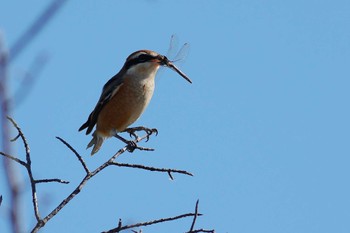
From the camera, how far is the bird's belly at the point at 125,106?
21.4ft

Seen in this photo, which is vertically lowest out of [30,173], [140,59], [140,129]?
[30,173]

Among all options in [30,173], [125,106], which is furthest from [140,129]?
[30,173]

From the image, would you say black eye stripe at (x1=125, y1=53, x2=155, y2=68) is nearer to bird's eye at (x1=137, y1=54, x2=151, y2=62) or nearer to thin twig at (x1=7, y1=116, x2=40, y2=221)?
bird's eye at (x1=137, y1=54, x2=151, y2=62)

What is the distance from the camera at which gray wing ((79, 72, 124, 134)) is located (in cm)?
676

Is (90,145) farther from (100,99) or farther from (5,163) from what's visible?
(5,163)

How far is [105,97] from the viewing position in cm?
682

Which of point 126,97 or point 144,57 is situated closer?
point 126,97

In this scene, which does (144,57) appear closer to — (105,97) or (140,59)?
(140,59)

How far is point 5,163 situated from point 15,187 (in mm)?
92

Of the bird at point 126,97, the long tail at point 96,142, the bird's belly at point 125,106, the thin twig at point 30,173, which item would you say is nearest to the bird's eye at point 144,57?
the bird at point 126,97

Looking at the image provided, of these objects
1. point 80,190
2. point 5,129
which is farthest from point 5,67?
point 80,190

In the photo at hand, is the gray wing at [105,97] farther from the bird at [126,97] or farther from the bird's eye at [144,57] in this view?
the bird's eye at [144,57]

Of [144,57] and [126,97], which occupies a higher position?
[144,57]

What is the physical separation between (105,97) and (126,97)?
1.03 feet
